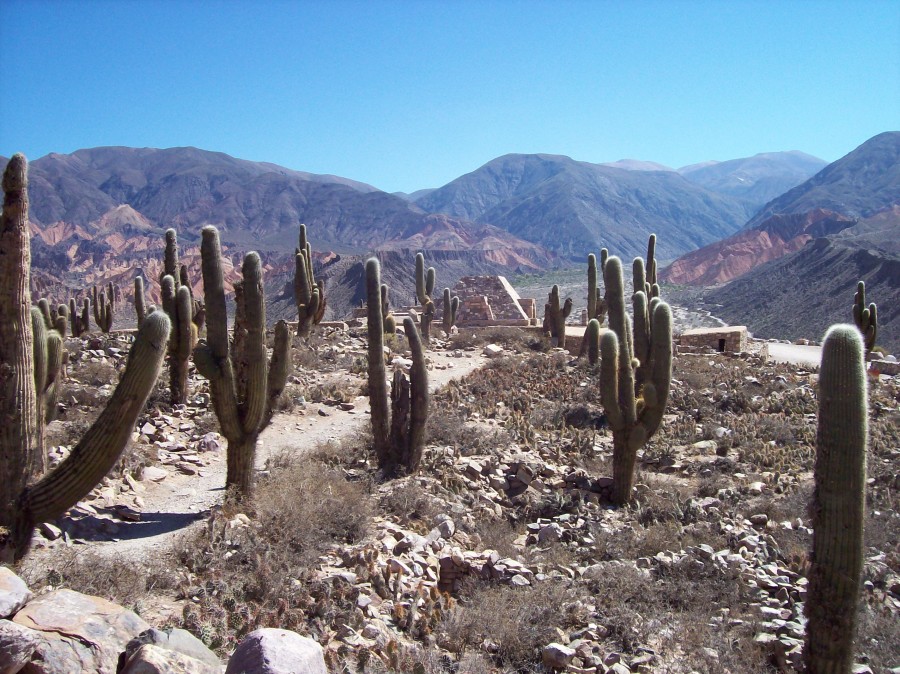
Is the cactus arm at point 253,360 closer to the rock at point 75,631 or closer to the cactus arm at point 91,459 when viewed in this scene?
the cactus arm at point 91,459

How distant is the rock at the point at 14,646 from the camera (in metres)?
3.31

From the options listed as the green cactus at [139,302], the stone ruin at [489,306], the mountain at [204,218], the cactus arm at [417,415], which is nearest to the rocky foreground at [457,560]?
the cactus arm at [417,415]

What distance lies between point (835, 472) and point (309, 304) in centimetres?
1538

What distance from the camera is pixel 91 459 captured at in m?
5.29

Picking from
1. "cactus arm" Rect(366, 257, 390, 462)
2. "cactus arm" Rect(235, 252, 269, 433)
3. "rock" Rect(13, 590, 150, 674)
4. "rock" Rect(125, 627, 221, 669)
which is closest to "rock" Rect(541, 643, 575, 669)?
"rock" Rect(125, 627, 221, 669)

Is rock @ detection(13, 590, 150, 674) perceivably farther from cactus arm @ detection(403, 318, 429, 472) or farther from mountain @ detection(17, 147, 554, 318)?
mountain @ detection(17, 147, 554, 318)

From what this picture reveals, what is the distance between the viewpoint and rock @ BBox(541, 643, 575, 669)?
5.10m

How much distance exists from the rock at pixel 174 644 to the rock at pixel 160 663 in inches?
2.4

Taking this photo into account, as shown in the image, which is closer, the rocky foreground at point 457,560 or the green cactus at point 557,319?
the rocky foreground at point 457,560

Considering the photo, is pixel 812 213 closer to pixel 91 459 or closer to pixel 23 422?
pixel 91 459

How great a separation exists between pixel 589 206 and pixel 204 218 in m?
72.8

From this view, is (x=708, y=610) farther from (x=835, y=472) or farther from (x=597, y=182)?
(x=597, y=182)

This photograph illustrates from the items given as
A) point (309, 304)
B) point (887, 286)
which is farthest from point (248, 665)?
point (887, 286)

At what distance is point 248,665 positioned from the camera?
12.2 ft
